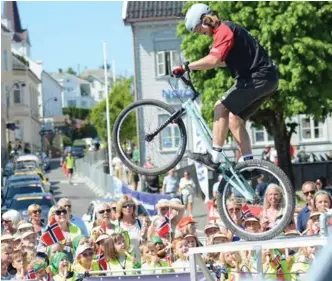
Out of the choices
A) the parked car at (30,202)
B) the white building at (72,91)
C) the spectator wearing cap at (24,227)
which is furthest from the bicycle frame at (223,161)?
the white building at (72,91)

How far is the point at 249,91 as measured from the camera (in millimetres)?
8609

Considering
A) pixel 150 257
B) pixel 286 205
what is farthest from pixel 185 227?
pixel 286 205

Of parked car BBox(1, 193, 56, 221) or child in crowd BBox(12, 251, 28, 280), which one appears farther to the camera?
parked car BBox(1, 193, 56, 221)

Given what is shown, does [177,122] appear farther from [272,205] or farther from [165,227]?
[165,227]

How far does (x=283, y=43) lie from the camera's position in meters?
34.6

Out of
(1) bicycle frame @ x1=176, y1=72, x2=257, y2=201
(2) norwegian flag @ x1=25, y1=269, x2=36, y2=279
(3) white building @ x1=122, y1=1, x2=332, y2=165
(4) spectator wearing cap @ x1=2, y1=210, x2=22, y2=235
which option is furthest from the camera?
(3) white building @ x1=122, y1=1, x2=332, y2=165

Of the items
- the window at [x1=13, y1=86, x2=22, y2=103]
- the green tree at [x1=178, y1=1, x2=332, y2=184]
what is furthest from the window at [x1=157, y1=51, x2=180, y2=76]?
the window at [x1=13, y1=86, x2=22, y2=103]

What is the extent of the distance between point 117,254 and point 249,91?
2.78 metres

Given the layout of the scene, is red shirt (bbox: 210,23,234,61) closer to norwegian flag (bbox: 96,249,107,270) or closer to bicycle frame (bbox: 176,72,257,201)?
bicycle frame (bbox: 176,72,257,201)

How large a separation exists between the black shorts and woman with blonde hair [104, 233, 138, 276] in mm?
2487

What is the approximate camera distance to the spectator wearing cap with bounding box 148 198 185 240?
12.4 m

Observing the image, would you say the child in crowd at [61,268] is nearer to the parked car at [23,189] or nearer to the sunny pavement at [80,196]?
the sunny pavement at [80,196]

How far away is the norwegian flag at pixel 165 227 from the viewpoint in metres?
12.3

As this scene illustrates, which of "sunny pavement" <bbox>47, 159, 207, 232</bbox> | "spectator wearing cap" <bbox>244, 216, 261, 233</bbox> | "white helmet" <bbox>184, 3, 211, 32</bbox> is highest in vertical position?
"white helmet" <bbox>184, 3, 211, 32</bbox>
